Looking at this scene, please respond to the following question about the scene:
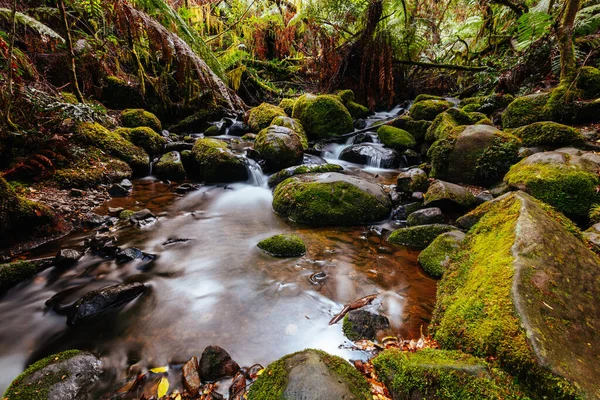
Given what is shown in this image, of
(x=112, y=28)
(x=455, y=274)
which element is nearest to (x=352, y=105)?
(x=112, y=28)

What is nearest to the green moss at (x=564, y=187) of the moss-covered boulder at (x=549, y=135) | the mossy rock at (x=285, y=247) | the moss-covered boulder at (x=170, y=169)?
the moss-covered boulder at (x=549, y=135)

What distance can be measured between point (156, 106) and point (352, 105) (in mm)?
6927

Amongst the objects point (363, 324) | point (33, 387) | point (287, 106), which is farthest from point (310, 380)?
point (287, 106)

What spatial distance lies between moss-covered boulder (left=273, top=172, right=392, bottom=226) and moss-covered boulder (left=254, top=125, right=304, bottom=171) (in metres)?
1.93

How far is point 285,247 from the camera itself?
12.1 ft

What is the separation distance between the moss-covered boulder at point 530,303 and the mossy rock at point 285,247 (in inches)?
68.8

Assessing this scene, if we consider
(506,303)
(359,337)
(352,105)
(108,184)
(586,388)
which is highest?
(352,105)

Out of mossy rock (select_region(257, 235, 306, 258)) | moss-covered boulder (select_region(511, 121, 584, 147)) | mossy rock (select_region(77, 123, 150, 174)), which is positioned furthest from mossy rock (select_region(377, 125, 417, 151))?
mossy rock (select_region(77, 123, 150, 174))

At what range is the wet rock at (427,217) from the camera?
4.14m

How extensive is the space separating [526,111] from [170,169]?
7.63 meters

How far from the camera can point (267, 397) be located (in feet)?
5.30

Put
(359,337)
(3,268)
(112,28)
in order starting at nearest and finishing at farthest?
(359,337)
(3,268)
(112,28)

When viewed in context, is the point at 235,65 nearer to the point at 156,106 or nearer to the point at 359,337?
the point at 156,106

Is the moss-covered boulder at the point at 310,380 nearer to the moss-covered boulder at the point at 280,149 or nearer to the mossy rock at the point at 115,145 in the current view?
the moss-covered boulder at the point at 280,149
